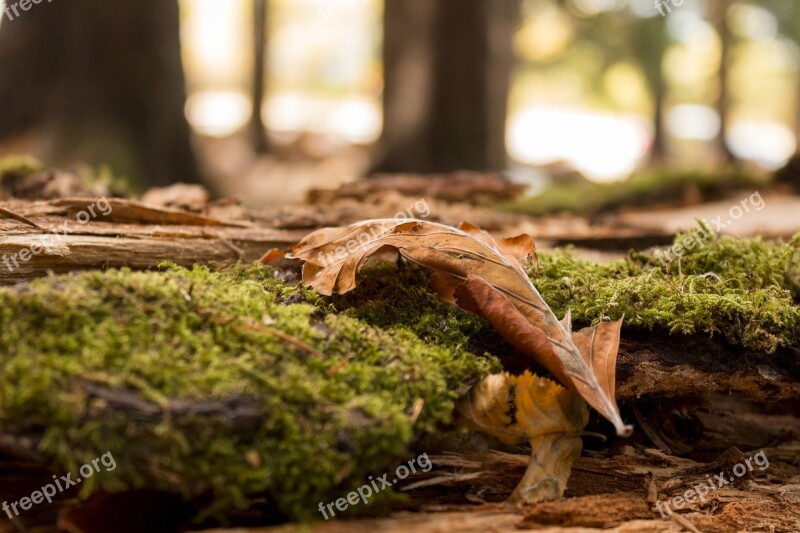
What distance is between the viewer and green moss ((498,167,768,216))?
426 centimetres

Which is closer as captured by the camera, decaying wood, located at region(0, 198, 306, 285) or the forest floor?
the forest floor

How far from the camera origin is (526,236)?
84.6 inches

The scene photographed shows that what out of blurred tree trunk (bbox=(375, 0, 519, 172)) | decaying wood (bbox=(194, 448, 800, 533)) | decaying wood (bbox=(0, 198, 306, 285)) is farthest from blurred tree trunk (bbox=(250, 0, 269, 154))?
decaying wood (bbox=(194, 448, 800, 533))

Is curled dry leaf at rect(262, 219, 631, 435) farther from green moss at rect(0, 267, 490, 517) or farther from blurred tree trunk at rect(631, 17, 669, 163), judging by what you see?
blurred tree trunk at rect(631, 17, 669, 163)

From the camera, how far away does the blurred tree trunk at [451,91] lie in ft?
25.5

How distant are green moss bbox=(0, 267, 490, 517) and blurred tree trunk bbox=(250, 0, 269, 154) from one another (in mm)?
11694

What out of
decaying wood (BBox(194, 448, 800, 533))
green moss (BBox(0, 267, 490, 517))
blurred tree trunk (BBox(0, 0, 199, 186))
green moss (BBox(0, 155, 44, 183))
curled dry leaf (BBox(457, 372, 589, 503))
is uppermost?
blurred tree trunk (BBox(0, 0, 199, 186))

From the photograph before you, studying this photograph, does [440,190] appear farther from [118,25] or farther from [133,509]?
[118,25]

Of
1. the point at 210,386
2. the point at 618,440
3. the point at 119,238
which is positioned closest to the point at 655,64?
the point at 618,440

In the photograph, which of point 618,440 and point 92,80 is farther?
point 92,80

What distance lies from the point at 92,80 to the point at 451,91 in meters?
4.10

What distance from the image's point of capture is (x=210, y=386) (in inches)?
56.7

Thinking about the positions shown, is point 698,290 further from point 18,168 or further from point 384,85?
point 384,85

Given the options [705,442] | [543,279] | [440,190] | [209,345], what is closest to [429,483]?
[209,345]
